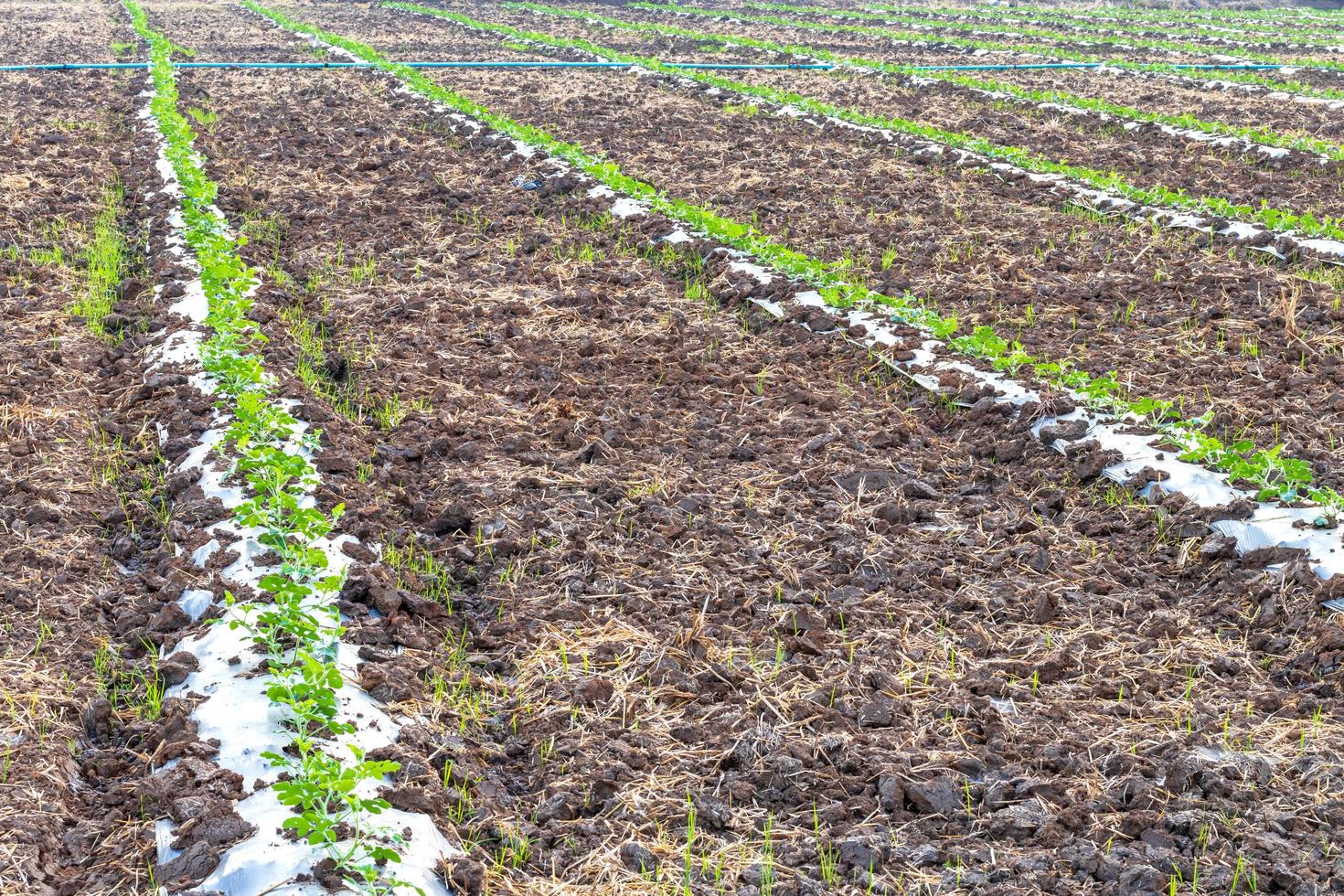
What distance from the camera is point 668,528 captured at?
493 cm

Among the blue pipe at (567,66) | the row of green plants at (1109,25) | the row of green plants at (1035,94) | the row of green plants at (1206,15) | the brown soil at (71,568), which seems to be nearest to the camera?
the brown soil at (71,568)

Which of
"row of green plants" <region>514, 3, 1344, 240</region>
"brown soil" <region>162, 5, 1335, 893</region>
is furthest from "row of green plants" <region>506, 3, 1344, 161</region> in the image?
"brown soil" <region>162, 5, 1335, 893</region>

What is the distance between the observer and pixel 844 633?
168 inches

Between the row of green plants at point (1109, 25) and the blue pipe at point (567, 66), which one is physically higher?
the row of green plants at point (1109, 25)

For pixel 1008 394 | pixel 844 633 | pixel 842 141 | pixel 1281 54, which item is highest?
pixel 1281 54

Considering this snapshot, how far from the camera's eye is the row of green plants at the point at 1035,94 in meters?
11.9

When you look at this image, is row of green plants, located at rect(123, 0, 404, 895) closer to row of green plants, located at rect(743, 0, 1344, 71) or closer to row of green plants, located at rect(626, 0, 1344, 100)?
row of green plants, located at rect(626, 0, 1344, 100)

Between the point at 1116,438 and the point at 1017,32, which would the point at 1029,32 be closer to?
the point at 1017,32

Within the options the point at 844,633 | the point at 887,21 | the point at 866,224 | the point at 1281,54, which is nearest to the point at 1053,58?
the point at 1281,54

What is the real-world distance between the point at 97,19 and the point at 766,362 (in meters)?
23.9

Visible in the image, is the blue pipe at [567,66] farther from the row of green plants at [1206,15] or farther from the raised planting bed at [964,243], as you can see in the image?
the row of green plants at [1206,15]

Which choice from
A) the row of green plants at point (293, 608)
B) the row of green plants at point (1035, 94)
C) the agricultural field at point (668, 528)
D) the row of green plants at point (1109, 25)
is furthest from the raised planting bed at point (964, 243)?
the row of green plants at point (1109, 25)

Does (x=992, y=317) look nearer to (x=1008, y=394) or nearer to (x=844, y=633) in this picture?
(x=1008, y=394)

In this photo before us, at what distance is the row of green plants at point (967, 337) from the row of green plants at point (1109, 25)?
18.6 metres
